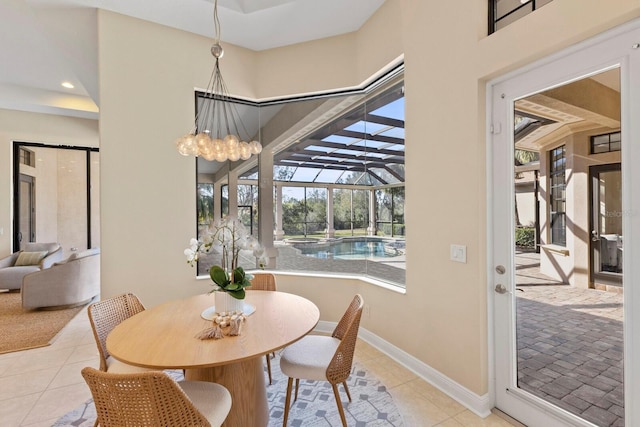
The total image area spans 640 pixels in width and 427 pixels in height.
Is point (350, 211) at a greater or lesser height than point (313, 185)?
lesser

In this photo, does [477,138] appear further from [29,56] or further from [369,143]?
[29,56]

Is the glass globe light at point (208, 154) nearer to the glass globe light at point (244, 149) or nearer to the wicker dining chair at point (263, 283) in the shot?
the glass globe light at point (244, 149)

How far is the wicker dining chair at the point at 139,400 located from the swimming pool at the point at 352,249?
2393 mm

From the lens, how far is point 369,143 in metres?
3.59

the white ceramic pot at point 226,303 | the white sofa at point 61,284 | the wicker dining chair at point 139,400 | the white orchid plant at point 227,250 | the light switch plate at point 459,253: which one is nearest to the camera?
the wicker dining chair at point 139,400

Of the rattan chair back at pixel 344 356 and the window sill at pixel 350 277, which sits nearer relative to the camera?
the rattan chair back at pixel 344 356

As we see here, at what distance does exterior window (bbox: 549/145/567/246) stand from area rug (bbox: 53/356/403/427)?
162cm

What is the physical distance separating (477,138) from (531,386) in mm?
1719

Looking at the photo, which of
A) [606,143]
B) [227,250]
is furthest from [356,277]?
[606,143]

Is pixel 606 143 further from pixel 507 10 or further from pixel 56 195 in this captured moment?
pixel 56 195

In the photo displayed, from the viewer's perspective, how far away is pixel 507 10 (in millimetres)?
2049

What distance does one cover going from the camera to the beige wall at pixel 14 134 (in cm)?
583

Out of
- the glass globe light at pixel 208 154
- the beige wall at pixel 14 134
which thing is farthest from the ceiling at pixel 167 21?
the beige wall at pixel 14 134

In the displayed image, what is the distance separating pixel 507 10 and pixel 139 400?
10.1ft
